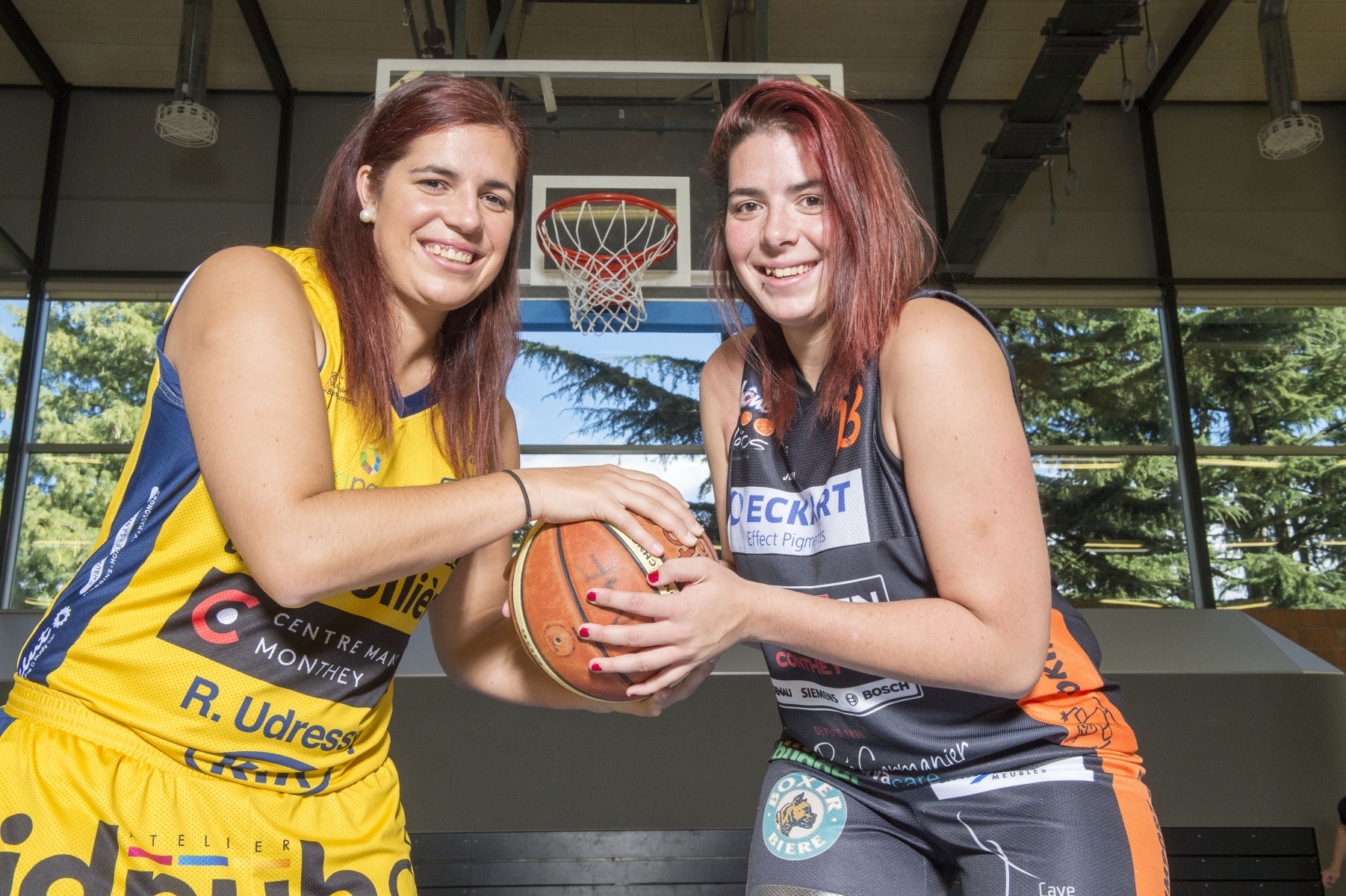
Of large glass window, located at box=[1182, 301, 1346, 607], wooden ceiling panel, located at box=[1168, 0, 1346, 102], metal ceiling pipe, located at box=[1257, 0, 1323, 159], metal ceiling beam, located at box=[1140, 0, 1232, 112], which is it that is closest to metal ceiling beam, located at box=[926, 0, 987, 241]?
metal ceiling beam, located at box=[1140, 0, 1232, 112]

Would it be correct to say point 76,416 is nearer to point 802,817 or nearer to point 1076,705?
point 802,817

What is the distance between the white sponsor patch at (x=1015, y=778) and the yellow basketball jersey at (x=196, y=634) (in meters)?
0.97

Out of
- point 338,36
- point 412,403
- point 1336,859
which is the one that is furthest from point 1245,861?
point 338,36

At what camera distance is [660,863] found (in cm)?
516

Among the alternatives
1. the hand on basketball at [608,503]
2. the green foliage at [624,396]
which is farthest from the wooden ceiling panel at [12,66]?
the hand on basketball at [608,503]

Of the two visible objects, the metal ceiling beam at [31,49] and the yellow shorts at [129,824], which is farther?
the metal ceiling beam at [31,49]

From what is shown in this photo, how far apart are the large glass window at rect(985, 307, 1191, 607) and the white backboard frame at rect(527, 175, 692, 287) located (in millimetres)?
5102

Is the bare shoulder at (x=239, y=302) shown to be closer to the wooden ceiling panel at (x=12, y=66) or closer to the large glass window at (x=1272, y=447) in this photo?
the large glass window at (x=1272, y=447)

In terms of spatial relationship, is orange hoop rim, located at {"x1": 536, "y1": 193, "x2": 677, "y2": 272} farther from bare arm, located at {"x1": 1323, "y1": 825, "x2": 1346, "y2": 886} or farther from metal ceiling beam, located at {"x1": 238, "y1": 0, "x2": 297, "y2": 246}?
metal ceiling beam, located at {"x1": 238, "y1": 0, "x2": 297, "y2": 246}

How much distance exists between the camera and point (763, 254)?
1.71 m

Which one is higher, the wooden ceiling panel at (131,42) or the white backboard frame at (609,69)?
the wooden ceiling panel at (131,42)

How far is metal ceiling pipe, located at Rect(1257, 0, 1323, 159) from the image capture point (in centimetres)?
625

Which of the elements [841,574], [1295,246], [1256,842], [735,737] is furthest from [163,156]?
[1295,246]

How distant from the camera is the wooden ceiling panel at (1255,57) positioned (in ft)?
28.1
